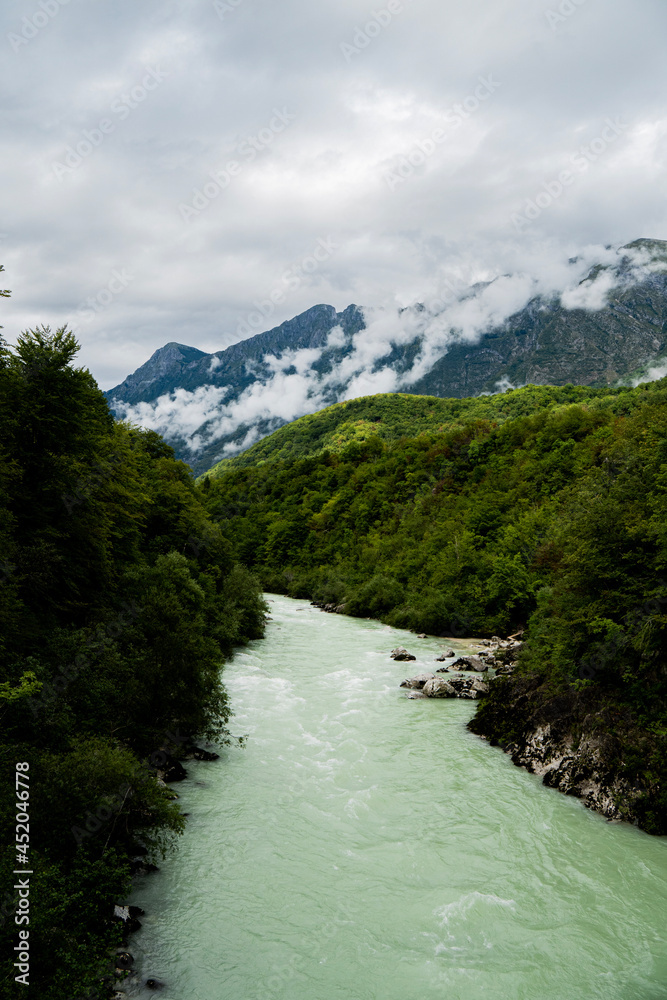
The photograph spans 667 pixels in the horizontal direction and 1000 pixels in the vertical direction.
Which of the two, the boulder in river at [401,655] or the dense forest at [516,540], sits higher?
the dense forest at [516,540]

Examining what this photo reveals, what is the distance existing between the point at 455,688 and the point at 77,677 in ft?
59.3

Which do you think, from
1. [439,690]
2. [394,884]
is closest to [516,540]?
[439,690]

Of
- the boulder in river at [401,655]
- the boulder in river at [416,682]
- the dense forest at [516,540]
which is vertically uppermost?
the dense forest at [516,540]

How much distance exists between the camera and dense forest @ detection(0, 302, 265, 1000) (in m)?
9.38

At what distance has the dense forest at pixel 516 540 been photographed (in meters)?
17.6

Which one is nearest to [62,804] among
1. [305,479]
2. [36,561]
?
[36,561]

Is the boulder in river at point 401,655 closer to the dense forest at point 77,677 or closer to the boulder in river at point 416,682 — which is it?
the boulder in river at point 416,682

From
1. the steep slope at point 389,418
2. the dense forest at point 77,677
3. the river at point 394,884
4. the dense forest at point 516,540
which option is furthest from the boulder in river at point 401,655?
the steep slope at point 389,418

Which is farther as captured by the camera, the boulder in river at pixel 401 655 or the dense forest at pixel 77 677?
the boulder in river at pixel 401 655

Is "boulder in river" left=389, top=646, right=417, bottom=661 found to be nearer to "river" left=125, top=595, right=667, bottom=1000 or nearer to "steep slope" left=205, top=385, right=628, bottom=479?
"river" left=125, top=595, right=667, bottom=1000

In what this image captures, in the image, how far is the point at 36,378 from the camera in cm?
1917

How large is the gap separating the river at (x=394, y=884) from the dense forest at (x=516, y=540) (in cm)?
298

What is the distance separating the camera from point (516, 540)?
148ft

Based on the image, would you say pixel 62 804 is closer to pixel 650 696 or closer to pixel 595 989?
pixel 595 989
